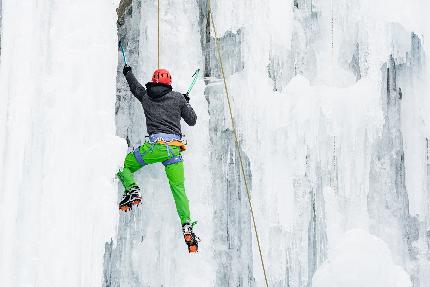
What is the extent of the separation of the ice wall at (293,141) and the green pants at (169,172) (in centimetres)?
30

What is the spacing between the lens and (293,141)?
5398 mm

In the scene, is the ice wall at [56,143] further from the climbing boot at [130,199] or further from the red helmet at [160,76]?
the red helmet at [160,76]

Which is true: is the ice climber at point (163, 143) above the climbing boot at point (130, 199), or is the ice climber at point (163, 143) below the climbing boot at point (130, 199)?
above

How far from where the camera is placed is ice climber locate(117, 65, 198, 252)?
4.95 metres

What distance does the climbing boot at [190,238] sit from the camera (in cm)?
489

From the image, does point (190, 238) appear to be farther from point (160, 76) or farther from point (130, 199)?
point (160, 76)

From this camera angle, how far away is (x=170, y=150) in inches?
196

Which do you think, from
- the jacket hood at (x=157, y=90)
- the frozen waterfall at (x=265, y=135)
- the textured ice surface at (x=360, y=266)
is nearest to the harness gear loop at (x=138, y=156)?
the frozen waterfall at (x=265, y=135)

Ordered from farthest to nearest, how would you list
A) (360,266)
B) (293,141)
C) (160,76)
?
(293,141) → (360,266) → (160,76)

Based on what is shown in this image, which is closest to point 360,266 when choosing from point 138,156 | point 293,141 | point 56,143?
point 293,141

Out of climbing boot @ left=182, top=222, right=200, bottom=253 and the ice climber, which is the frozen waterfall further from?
climbing boot @ left=182, top=222, right=200, bottom=253

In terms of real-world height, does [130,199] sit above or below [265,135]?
below

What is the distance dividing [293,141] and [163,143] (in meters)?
1.04

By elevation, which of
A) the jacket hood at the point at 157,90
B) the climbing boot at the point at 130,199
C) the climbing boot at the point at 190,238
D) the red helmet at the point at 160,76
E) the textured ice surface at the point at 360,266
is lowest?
A: the textured ice surface at the point at 360,266
